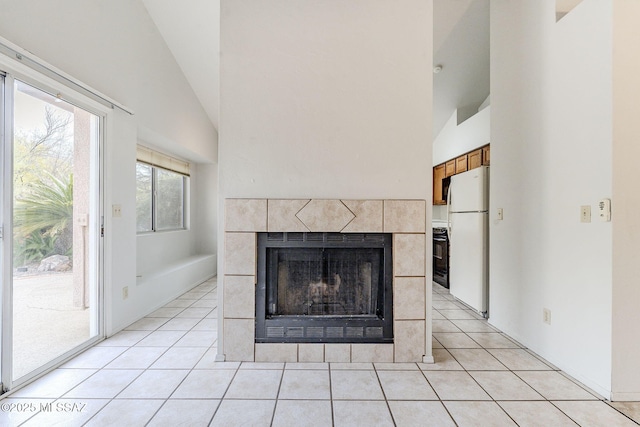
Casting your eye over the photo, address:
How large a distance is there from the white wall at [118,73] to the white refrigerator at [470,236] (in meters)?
3.57

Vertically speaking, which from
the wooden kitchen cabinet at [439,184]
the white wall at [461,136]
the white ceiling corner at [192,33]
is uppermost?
the white ceiling corner at [192,33]

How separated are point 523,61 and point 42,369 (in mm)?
4290

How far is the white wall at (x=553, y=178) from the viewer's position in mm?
1736

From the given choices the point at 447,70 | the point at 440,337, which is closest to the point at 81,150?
the point at 440,337

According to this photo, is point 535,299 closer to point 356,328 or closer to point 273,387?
point 356,328

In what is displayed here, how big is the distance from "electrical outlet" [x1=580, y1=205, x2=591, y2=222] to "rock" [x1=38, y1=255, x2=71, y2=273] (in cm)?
366

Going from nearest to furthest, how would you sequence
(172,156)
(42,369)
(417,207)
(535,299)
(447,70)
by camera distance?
(42,369), (417,207), (535,299), (447,70), (172,156)

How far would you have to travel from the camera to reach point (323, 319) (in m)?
2.10

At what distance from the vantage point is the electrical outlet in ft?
5.89

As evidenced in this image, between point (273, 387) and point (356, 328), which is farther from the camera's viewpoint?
point (356, 328)

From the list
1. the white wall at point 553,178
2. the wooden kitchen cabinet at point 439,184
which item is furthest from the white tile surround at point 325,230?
the wooden kitchen cabinet at point 439,184

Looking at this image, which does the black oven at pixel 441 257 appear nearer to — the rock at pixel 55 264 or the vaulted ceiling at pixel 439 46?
the vaulted ceiling at pixel 439 46

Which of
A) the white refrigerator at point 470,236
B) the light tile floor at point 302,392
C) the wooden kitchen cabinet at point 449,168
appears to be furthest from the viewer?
the wooden kitchen cabinet at point 449,168

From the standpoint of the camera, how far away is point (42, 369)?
6.20 feet
